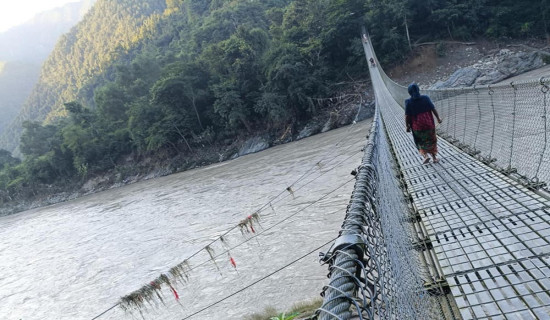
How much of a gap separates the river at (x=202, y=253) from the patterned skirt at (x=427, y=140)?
6.00 ft

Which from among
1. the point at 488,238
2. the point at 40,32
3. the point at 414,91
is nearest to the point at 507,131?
the point at 414,91

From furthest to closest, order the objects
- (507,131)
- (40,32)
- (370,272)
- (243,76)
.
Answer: (40,32)
(243,76)
(507,131)
(370,272)

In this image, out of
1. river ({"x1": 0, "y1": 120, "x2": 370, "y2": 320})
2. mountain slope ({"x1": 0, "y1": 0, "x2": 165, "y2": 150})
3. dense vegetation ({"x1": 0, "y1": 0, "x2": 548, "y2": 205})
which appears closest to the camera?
river ({"x1": 0, "y1": 120, "x2": 370, "y2": 320})

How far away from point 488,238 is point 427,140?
193cm

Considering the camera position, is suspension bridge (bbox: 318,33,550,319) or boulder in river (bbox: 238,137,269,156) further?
boulder in river (bbox: 238,137,269,156)

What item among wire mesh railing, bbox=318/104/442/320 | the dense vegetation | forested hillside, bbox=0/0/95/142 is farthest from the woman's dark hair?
forested hillside, bbox=0/0/95/142

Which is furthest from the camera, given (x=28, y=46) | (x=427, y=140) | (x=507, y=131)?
(x=28, y=46)

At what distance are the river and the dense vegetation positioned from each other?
11.0m

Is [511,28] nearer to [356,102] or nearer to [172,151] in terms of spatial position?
[356,102]

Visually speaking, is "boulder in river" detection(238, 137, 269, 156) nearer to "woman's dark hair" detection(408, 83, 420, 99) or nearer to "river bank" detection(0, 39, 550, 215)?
"river bank" detection(0, 39, 550, 215)

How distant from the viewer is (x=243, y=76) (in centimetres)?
2455

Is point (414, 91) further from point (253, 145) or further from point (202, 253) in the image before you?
point (253, 145)

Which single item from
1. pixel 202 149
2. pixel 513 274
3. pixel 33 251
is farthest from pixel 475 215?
pixel 202 149

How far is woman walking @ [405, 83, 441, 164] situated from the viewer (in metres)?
3.85
